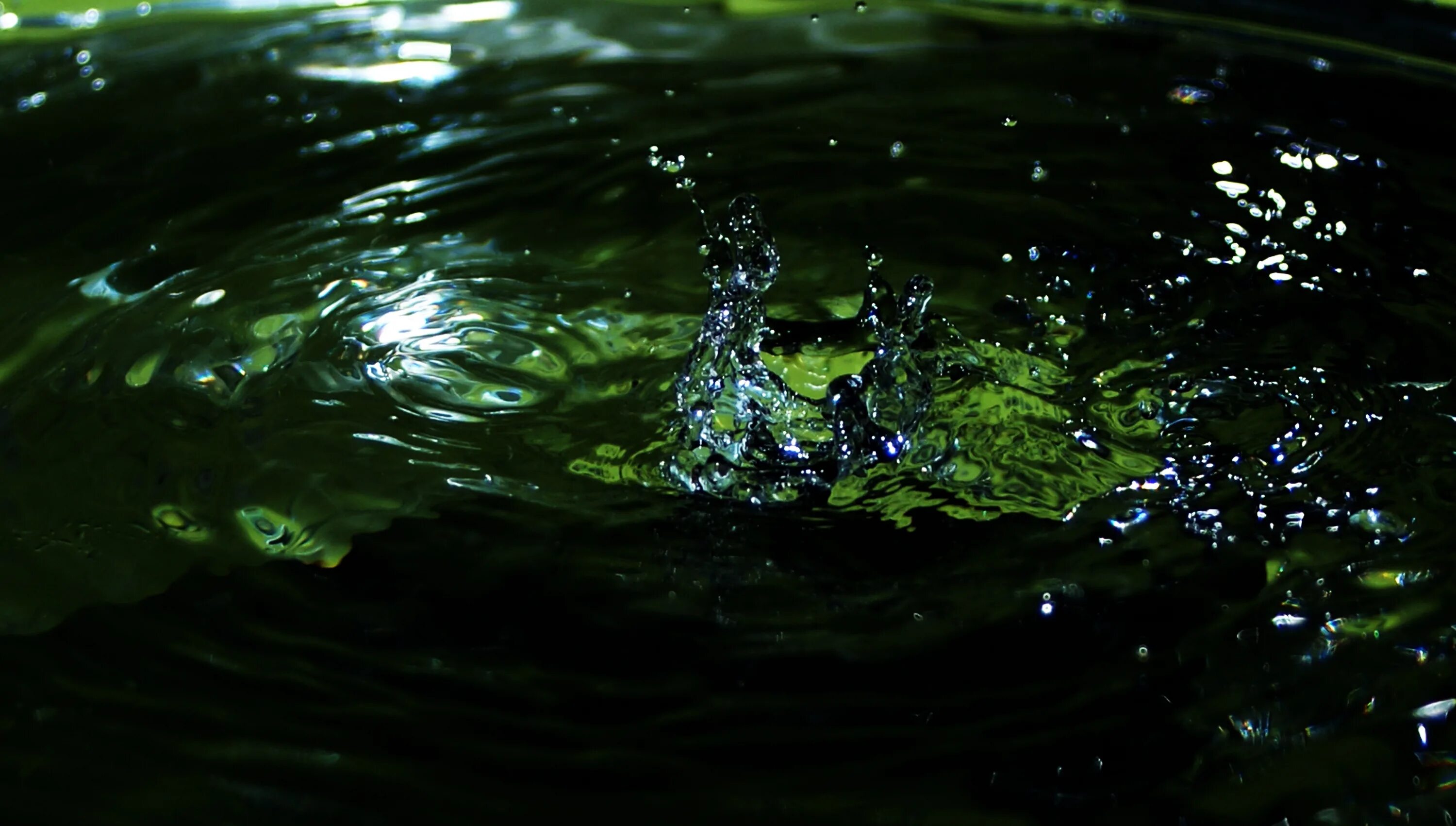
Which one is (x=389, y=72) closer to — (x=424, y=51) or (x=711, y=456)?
(x=424, y=51)

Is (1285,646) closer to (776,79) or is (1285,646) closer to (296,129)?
(776,79)

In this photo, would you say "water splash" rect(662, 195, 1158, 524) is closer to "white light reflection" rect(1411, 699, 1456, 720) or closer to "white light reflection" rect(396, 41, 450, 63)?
"white light reflection" rect(1411, 699, 1456, 720)

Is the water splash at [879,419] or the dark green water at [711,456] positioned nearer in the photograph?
the dark green water at [711,456]

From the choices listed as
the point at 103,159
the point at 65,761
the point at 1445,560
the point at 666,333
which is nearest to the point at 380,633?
the point at 65,761

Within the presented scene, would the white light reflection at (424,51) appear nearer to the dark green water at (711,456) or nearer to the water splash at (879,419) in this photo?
the dark green water at (711,456)

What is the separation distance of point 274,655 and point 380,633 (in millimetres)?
53

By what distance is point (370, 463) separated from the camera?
2.87 feet

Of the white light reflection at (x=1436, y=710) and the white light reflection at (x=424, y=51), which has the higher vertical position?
the white light reflection at (x=424, y=51)

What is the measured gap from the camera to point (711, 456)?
2.89ft

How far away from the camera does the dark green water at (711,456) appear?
64cm

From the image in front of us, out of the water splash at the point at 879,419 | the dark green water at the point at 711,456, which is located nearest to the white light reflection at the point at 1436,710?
the dark green water at the point at 711,456

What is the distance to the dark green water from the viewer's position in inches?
25.3

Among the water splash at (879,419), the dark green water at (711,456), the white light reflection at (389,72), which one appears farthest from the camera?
the white light reflection at (389,72)

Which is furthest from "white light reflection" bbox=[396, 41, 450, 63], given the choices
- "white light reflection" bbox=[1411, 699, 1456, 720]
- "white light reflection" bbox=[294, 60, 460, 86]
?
"white light reflection" bbox=[1411, 699, 1456, 720]
